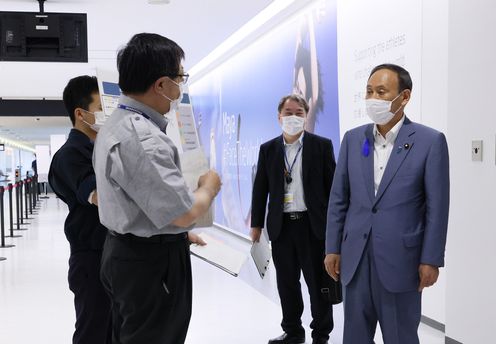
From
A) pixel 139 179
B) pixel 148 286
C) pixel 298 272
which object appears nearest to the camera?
pixel 139 179

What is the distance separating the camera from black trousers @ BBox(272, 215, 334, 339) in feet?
11.7

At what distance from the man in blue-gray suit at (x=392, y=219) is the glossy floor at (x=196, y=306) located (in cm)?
158

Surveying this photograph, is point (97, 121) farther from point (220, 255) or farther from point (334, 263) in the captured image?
point (334, 263)

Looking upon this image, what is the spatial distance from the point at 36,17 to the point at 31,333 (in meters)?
3.61

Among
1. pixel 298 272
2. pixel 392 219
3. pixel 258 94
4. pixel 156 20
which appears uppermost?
pixel 156 20

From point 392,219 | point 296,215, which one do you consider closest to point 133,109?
point 392,219

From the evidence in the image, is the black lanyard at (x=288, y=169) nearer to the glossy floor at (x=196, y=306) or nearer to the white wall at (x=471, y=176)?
the white wall at (x=471, y=176)

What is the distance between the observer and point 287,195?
3670 millimetres

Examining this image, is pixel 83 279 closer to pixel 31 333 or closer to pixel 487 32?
pixel 31 333

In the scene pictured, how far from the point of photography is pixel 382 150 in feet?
8.16

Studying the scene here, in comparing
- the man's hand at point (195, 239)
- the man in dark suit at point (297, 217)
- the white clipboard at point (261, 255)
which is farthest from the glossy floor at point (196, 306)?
the man's hand at point (195, 239)

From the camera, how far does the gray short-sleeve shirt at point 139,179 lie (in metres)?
1.55

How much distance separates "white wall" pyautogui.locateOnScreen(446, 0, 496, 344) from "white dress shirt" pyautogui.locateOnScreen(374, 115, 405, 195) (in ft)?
3.71

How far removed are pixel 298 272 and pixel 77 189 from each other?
6.07 ft
